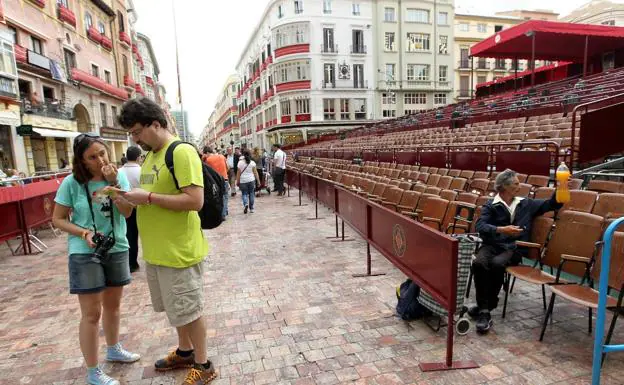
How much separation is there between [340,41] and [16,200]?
41.7m

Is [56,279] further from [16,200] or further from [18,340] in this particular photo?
[16,200]

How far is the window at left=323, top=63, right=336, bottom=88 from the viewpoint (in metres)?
42.8

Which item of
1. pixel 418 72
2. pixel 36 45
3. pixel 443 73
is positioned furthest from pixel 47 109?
pixel 443 73

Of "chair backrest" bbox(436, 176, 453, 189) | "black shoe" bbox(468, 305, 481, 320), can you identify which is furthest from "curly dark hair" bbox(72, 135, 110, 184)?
"chair backrest" bbox(436, 176, 453, 189)

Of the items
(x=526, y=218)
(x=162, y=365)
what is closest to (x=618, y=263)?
(x=526, y=218)

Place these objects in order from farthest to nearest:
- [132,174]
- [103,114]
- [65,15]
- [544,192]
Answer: [103,114] → [65,15] → [132,174] → [544,192]

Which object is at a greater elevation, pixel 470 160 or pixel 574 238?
pixel 470 160

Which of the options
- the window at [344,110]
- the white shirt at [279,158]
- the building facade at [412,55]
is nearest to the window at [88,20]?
the white shirt at [279,158]

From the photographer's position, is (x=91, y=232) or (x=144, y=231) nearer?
(x=144, y=231)

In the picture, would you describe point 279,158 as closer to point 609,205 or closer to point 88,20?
point 609,205

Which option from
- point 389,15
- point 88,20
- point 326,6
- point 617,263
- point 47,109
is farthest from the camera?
point 389,15

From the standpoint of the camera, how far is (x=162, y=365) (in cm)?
292

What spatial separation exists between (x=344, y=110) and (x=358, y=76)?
447 cm

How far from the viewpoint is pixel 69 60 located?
25.4m
